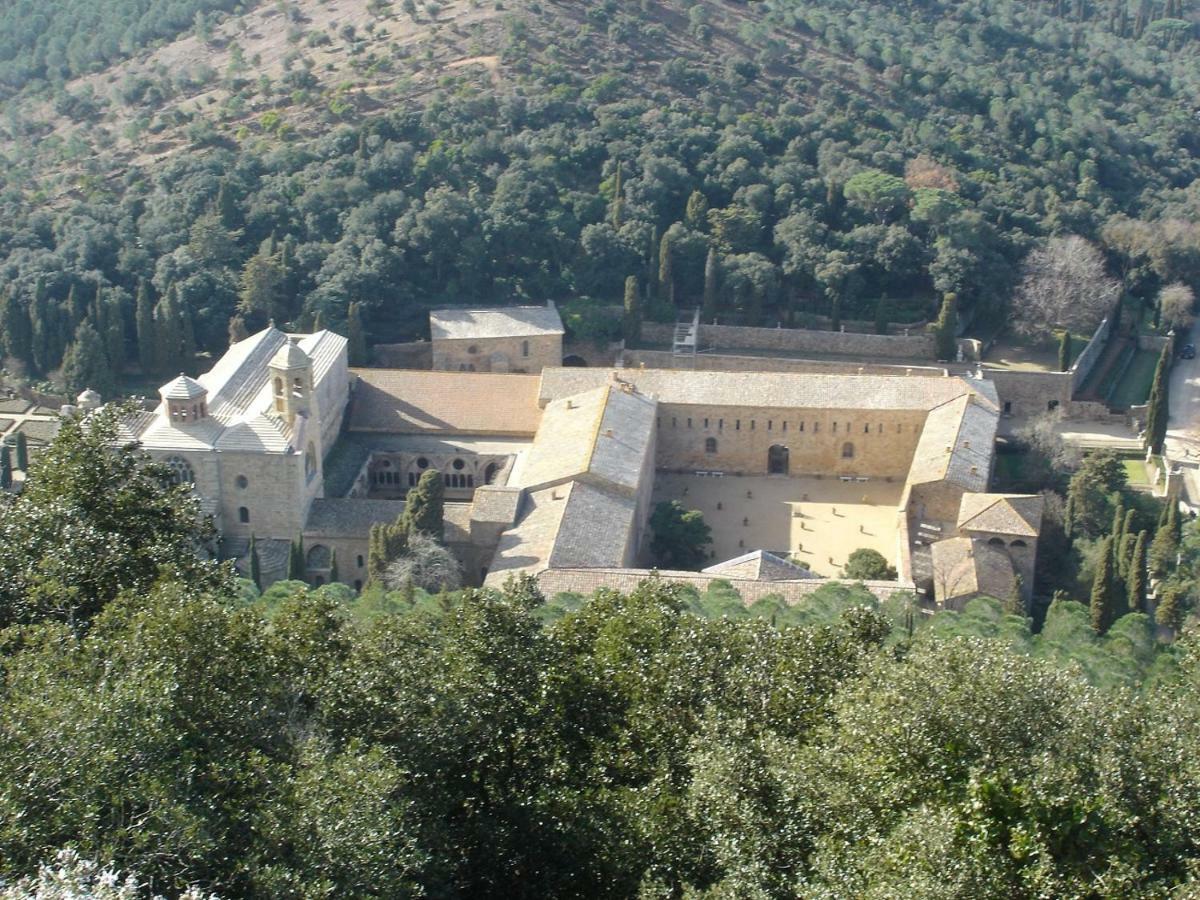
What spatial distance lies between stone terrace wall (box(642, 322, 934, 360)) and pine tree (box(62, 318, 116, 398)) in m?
20.0

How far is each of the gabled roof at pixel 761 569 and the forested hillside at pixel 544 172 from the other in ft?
67.6

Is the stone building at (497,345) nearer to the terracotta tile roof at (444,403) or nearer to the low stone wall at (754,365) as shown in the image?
the low stone wall at (754,365)

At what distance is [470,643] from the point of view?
25.1 meters

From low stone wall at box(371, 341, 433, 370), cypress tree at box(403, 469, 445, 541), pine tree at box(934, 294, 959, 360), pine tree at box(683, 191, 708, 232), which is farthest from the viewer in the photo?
pine tree at box(683, 191, 708, 232)

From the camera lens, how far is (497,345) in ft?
198

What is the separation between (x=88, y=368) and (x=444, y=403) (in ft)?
44.2

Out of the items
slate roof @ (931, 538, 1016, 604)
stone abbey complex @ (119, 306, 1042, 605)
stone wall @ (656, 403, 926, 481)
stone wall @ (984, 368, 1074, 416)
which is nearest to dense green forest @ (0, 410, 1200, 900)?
stone abbey complex @ (119, 306, 1042, 605)

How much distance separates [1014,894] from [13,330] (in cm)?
4993

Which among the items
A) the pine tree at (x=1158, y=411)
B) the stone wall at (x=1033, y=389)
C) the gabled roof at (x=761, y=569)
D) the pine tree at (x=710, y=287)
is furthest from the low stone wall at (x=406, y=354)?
the pine tree at (x=1158, y=411)

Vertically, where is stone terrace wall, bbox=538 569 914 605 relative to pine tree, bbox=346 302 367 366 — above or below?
above

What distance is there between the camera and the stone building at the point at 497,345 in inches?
2368

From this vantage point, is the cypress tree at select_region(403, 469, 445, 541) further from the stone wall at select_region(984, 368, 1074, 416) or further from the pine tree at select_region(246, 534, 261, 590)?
the stone wall at select_region(984, 368, 1074, 416)

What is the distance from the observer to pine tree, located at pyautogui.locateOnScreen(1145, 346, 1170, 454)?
186 feet

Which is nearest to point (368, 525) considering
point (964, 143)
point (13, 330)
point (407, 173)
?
point (13, 330)
